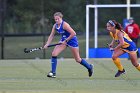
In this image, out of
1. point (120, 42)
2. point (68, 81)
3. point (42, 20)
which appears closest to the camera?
point (68, 81)

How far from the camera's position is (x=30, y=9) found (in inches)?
955

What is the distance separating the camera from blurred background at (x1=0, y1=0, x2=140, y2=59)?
23984 mm

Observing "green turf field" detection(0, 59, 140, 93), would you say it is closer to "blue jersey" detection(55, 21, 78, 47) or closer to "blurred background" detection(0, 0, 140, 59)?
"blue jersey" detection(55, 21, 78, 47)

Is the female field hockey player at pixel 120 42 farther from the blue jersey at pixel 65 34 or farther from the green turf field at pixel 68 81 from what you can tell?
the blue jersey at pixel 65 34

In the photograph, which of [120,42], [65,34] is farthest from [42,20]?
[120,42]

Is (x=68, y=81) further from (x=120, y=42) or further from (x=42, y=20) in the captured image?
(x=42, y=20)

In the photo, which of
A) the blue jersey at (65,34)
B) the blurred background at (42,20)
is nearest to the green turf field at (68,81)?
the blue jersey at (65,34)

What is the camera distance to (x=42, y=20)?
2419 centimetres

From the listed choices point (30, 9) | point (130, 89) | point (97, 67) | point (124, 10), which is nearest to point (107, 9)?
point (124, 10)

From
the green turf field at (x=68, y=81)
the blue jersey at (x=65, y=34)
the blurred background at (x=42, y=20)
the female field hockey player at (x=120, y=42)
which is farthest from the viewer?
the blurred background at (x=42, y=20)

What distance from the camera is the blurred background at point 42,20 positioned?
78.7 feet

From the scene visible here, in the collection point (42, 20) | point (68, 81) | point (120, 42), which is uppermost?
point (42, 20)

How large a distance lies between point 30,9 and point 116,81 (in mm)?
10936

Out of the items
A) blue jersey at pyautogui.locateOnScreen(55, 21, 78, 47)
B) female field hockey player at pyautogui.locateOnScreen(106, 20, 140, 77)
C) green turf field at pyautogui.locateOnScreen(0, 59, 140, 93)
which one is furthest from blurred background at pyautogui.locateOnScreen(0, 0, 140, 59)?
blue jersey at pyautogui.locateOnScreen(55, 21, 78, 47)
